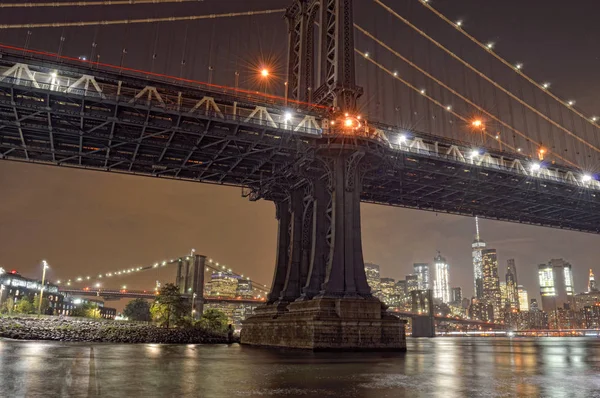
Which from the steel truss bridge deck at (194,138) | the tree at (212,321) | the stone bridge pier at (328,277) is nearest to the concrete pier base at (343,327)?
the stone bridge pier at (328,277)

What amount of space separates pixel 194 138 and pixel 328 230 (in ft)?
46.1

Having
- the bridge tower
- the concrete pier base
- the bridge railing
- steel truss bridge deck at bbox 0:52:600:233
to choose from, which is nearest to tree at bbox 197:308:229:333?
the bridge tower

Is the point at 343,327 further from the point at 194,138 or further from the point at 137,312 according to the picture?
the point at 137,312

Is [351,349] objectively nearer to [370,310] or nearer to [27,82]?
[370,310]

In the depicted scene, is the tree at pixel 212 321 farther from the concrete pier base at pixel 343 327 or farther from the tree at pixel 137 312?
the tree at pixel 137 312

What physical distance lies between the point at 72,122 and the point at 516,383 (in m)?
37.1

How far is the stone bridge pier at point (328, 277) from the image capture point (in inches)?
1350

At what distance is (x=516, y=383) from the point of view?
42.4 feet

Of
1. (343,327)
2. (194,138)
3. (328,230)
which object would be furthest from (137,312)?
(343,327)

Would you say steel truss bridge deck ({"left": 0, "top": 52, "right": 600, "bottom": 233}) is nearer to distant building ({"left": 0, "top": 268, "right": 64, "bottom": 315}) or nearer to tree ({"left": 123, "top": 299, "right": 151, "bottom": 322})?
tree ({"left": 123, "top": 299, "right": 151, "bottom": 322})

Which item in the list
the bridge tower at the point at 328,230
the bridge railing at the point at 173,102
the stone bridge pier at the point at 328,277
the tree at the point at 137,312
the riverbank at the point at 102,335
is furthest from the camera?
the tree at the point at 137,312

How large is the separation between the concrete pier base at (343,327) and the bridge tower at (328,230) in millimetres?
70

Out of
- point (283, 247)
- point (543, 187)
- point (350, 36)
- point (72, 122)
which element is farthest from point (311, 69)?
point (543, 187)

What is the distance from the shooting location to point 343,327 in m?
33.8
